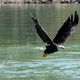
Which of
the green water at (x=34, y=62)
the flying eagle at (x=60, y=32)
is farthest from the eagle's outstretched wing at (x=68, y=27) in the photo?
the green water at (x=34, y=62)

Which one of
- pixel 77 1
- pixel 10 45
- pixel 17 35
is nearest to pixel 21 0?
pixel 77 1

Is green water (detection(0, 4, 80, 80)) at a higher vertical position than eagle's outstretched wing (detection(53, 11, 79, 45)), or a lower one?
lower

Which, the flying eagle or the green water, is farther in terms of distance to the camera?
the green water

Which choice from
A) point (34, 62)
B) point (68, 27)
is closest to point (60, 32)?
point (68, 27)

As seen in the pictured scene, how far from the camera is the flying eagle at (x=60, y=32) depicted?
1633cm

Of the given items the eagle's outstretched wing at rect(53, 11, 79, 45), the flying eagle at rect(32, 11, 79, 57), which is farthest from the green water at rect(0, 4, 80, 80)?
the eagle's outstretched wing at rect(53, 11, 79, 45)

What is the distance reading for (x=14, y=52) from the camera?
33.0m

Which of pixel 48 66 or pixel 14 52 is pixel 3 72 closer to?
pixel 48 66

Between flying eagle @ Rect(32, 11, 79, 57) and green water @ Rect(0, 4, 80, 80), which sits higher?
flying eagle @ Rect(32, 11, 79, 57)

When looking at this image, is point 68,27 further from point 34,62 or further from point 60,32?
point 34,62

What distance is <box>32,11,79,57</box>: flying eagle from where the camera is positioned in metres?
16.3

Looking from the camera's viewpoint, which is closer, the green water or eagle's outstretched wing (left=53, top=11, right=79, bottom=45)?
eagle's outstretched wing (left=53, top=11, right=79, bottom=45)

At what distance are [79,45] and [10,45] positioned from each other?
420 centimetres

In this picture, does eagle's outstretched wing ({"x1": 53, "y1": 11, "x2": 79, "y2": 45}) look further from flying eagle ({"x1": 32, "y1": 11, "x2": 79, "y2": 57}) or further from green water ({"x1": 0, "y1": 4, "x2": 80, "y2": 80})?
green water ({"x1": 0, "y1": 4, "x2": 80, "y2": 80})
